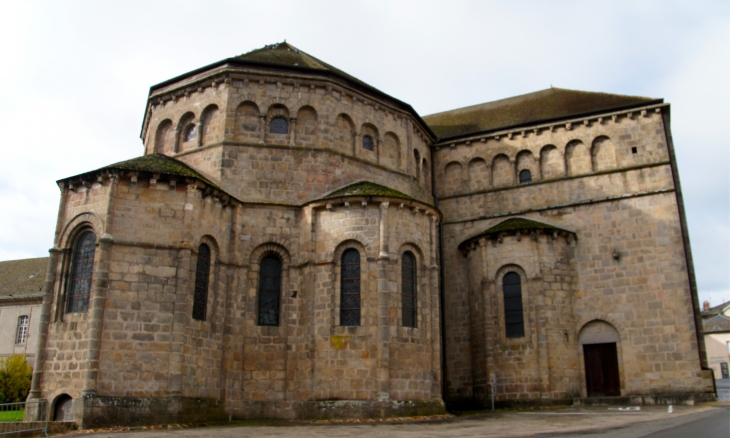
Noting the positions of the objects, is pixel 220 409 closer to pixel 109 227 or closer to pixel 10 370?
pixel 109 227

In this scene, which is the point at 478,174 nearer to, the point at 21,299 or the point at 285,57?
the point at 285,57

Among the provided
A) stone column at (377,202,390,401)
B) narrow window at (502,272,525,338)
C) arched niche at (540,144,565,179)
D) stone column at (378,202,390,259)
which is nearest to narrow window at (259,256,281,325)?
stone column at (377,202,390,401)

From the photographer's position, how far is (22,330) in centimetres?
4506

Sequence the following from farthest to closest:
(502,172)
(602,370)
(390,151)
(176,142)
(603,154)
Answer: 1. (502,172)
2. (603,154)
3. (390,151)
4. (602,370)
5. (176,142)

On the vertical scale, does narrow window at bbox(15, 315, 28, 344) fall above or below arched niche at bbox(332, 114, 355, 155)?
below

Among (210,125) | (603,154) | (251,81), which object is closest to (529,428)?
(603,154)

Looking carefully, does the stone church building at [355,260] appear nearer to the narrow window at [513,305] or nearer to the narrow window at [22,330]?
the narrow window at [513,305]

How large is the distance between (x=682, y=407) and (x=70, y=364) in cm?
2105

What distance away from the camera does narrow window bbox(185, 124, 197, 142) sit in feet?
83.0

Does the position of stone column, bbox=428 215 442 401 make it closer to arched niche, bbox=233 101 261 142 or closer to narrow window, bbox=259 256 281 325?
narrow window, bbox=259 256 281 325

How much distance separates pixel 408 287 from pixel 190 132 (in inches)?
434

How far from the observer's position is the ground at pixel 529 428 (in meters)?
14.4

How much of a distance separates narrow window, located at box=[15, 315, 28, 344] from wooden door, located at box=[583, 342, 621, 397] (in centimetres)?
3866

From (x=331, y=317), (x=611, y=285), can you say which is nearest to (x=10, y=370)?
(x=331, y=317)
